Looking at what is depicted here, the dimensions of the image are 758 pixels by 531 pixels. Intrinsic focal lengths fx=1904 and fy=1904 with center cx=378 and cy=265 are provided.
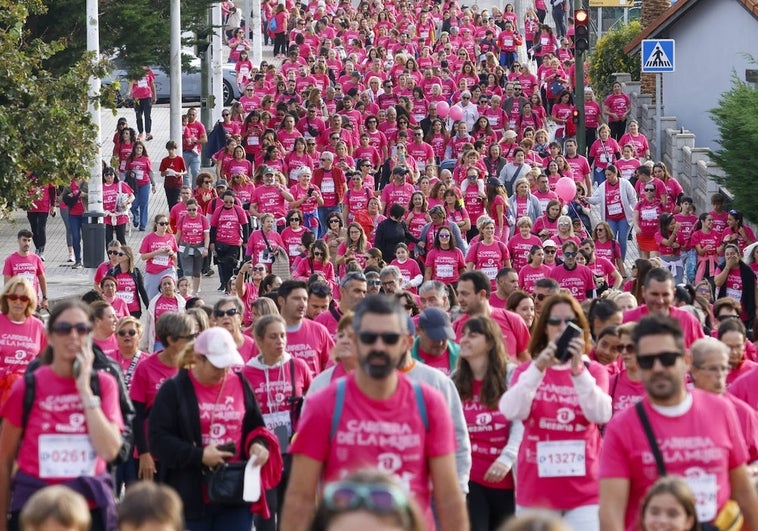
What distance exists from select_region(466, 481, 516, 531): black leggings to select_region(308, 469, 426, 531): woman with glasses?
15.6ft

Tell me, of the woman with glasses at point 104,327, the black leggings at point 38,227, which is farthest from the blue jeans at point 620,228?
the woman with glasses at point 104,327

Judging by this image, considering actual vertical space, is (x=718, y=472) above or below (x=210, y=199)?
below

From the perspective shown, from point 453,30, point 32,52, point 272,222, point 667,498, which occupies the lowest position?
point 667,498

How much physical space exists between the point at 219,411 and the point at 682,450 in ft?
8.72

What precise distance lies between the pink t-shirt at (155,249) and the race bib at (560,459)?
1221cm

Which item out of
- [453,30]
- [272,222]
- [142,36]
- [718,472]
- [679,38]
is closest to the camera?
[718,472]

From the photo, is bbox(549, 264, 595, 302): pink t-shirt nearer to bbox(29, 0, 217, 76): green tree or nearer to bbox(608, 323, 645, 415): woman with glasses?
bbox(608, 323, 645, 415): woman with glasses

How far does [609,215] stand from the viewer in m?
24.8

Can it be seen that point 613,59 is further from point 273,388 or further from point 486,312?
point 273,388

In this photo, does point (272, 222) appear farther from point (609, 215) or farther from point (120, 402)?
point (120, 402)

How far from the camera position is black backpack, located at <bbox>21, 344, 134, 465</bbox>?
26.3 ft

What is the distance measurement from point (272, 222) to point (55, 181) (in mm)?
3608

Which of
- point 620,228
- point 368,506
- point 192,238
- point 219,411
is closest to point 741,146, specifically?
point 620,228

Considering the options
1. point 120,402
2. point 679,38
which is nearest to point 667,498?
point 120,402
